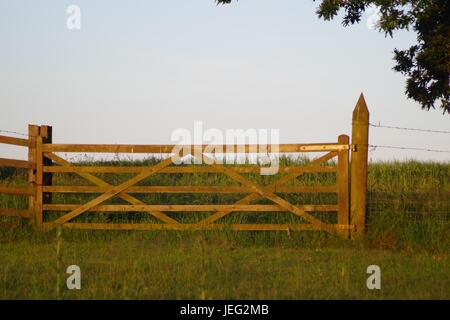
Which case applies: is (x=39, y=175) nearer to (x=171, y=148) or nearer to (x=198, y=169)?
(x=171, y=148)

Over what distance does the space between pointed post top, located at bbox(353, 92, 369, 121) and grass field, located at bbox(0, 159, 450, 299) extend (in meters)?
1.58

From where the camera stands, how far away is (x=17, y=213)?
12.2m

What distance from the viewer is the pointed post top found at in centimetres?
1129

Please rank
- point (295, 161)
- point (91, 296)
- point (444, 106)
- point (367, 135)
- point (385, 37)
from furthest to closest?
point (295, 161) → point (444, 106) → point (385, 37) → point (367, 135) → point (91, 296)

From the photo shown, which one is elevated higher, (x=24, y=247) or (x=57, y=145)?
(x=57, y=145)

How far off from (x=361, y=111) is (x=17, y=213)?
22.5 feet

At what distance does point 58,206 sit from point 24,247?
1.76 m

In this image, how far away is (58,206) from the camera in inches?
477

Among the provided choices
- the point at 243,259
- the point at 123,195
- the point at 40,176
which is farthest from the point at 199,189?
the point at 40,176

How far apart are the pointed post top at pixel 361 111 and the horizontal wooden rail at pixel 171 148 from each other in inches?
22.2
